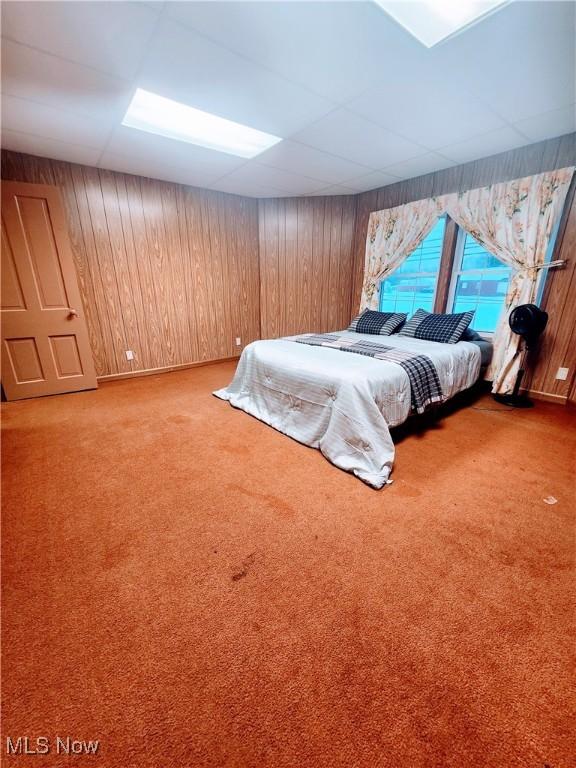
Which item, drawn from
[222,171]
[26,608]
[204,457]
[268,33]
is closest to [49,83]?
[268,33]

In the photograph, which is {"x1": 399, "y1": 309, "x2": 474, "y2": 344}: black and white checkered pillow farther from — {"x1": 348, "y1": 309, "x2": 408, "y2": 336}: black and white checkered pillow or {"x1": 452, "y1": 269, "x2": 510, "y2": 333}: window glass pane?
{"x1": 452, "y1": 269, "x2": 510, "y2": 333}: window glass pane

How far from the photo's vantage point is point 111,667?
3.21 feet

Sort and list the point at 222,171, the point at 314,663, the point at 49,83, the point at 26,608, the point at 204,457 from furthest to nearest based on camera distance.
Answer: the point at 222,171
the point at 204,457
the point at 49,83
the point at 26,608
the point at 314,663

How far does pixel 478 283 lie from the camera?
3479 millimetres

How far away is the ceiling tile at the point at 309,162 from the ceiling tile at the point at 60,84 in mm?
1330

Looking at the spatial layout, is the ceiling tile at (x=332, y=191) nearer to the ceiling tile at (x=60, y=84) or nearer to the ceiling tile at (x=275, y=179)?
the ceiling tile at (x=275, y=179)

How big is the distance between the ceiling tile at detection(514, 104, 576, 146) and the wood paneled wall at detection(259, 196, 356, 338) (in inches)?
85.1

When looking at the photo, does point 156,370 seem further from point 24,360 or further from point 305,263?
point 305,263

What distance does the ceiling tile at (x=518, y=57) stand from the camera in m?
1.52

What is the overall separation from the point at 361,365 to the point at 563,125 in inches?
103

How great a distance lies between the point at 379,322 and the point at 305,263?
1667 millimetres

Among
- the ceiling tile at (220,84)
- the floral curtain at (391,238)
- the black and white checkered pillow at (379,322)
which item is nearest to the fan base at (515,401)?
the black and white checkered pillow at (379,322)

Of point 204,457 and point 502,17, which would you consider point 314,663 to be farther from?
point 502,17

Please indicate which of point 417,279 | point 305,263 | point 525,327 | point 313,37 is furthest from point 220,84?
point 525,327
